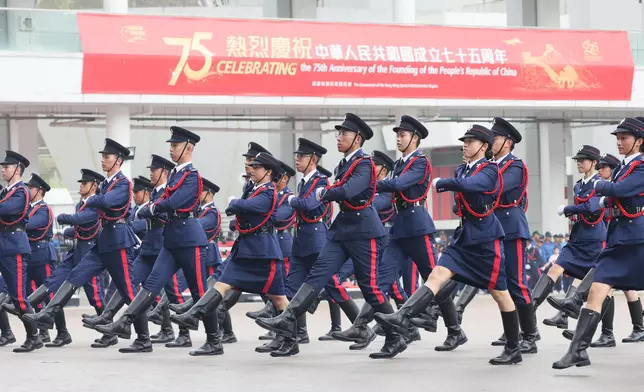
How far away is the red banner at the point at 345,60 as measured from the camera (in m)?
23.1

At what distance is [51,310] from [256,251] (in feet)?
7.93

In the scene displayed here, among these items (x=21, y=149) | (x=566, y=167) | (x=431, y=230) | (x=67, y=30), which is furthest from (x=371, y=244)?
(x=566, y=167)

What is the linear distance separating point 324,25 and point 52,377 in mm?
15655

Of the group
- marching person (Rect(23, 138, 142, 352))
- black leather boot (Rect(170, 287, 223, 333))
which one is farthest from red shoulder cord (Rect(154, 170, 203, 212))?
black leather boot (Rect(170, 287, 223, 333))

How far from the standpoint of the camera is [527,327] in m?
10.8

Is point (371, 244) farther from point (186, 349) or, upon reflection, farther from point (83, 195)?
point (83, 195)

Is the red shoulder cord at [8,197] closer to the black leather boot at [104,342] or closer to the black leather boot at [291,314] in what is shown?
the black leather boot at [104,342]

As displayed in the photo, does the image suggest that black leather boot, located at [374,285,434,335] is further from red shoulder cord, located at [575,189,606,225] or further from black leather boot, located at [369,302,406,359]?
red shoulder cord, located at [575,189,606,225]

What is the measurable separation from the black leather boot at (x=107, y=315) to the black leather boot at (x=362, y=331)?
233 cm

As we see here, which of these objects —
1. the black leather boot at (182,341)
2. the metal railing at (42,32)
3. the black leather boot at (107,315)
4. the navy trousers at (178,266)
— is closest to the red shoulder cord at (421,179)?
the navy trousers at (178,266)

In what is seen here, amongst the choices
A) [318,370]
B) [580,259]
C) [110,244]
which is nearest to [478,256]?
[318,370]

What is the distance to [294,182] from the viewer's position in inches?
1223

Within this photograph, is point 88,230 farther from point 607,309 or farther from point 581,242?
point 607,309

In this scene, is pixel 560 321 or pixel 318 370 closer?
pixel 318 370
